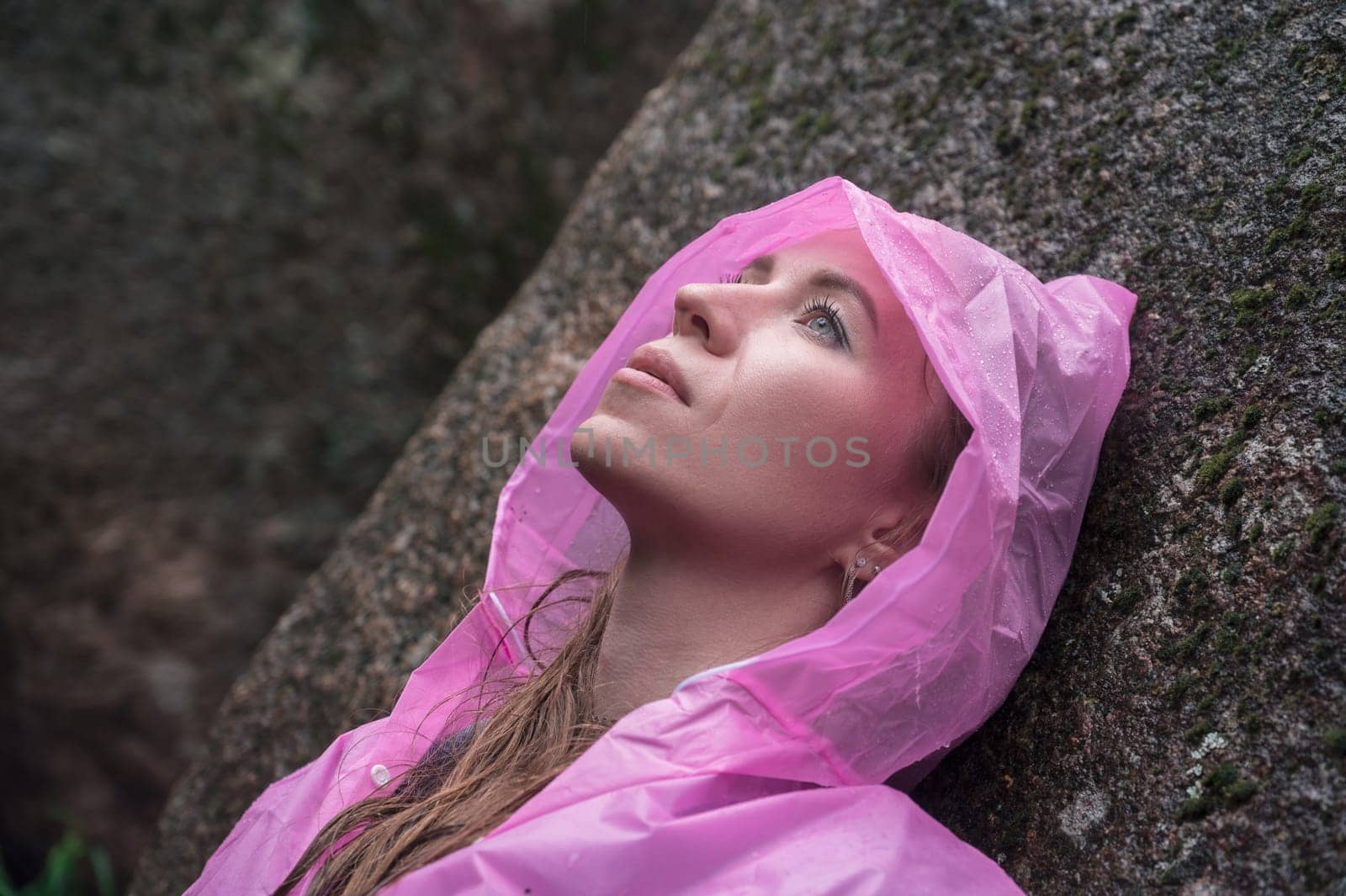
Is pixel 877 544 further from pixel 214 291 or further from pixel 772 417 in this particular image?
pixel 214 291

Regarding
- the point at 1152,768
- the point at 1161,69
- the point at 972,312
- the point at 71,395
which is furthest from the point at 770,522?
the point at 71,395

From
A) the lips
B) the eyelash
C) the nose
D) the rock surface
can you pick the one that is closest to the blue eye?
the eyelash

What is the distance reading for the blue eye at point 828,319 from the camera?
1.61m

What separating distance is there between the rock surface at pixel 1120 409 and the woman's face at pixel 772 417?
37 cm

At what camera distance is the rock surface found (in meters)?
1.35

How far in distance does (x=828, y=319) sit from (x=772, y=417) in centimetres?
20

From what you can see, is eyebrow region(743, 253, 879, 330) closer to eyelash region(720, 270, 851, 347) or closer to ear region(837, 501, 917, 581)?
eyelash region(720, 270, 851, 347)

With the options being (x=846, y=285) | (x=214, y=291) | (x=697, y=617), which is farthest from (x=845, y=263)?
(x=214, y=291)

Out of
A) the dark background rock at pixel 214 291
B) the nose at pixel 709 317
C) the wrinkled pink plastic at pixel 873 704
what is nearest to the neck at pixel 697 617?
the wrinkled pink plastic at pixel 873 704

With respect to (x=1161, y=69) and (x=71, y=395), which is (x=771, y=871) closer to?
(x=1161, y=69)

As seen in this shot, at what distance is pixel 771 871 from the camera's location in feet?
4.17

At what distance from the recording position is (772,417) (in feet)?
5.01

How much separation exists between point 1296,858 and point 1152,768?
21 cm

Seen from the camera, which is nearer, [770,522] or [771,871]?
[771,871]
